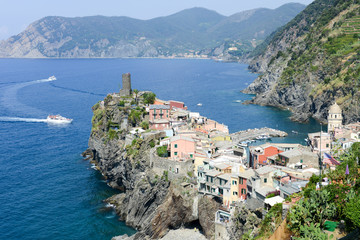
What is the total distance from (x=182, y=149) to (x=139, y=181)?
271 inches

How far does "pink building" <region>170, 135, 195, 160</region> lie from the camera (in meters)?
45.8

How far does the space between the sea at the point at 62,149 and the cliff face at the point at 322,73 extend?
22.1ft

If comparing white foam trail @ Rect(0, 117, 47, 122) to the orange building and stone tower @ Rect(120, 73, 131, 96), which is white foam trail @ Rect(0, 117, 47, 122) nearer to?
stone tower @ Rect(120, 73, 131, 96)

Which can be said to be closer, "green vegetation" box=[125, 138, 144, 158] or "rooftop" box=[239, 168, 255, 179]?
"rooftop" box=[239, 168, 255, 179]

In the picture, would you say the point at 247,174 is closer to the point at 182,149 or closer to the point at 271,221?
the point at 271,221

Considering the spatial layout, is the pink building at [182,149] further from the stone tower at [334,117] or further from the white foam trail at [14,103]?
the white foam trail at [14,103]

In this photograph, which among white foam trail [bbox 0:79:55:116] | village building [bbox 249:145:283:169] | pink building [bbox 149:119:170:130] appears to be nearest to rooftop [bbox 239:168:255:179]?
village building [bbox 249:145:283:169]

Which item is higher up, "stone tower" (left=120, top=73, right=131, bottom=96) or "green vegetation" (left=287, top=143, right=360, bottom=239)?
"stone tower" (left=120, top=73, right=131, bottom=96)

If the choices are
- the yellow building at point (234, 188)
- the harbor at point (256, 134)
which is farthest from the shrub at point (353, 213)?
the harbor at point (256, 134)

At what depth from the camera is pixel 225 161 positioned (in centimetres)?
4250

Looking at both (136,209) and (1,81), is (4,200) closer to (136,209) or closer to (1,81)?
(136,209)

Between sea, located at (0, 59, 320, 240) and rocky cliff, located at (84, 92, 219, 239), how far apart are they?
2.27m

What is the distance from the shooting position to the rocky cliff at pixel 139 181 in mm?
41156

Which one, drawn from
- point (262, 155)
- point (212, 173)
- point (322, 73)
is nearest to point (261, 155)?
point (262, 155)
